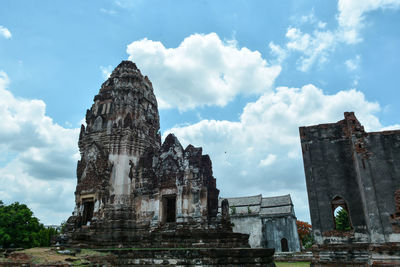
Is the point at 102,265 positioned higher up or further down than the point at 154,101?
further down

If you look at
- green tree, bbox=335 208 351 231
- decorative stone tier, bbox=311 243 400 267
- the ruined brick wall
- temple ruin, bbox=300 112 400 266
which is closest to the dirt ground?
decorative stone tier, bbox=311 243 400 267

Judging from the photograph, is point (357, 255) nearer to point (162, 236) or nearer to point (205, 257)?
point (205, 257)

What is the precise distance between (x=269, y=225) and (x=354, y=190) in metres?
21.4

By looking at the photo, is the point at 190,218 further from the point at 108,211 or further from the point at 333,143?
the point at 333,143

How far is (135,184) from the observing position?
17297mm

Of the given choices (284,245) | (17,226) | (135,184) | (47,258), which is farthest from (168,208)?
(284,245)

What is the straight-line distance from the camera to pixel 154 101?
21.2 metres

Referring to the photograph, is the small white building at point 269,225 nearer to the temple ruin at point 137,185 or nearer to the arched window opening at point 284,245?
the arched window opening at point 284,245

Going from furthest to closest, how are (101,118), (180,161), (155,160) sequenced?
(101,118) → (155,160) → (180,161)

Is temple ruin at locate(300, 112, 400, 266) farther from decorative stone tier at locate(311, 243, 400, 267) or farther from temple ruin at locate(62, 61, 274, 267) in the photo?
temple ruin at locate(62, 61, 274, 267)

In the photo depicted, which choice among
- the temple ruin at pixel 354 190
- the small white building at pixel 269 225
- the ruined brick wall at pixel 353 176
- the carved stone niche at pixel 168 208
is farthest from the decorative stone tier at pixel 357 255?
the small white building at pixel 269 225

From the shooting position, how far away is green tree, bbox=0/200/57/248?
76.4ft

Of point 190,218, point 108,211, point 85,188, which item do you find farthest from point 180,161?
point 85,188

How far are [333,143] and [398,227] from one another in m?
4.67
